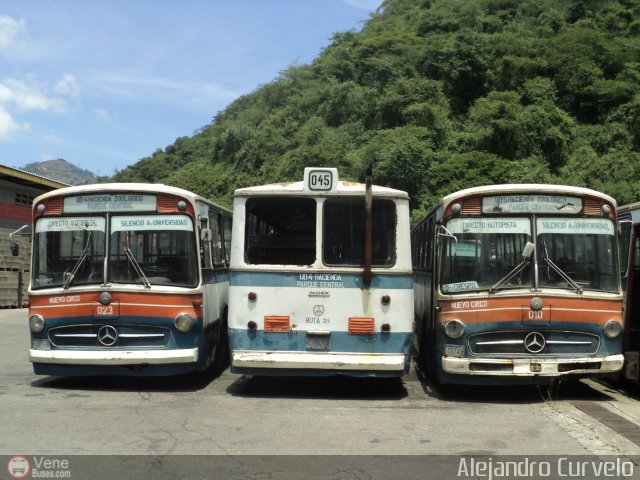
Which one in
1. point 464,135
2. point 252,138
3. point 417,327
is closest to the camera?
point 417,327

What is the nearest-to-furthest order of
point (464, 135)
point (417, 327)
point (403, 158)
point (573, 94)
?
point (417, 327) < point (403, 158) < point (464, 135) < point (573, 94)

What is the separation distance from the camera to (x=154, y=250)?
927cm

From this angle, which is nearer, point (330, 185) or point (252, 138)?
point (330, 185)

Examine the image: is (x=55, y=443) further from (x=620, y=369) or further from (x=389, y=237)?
(x=620, y=369)

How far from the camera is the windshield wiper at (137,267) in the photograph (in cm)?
906

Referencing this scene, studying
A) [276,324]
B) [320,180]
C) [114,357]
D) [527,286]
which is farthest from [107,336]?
[527,286]

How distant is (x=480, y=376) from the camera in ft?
28.6

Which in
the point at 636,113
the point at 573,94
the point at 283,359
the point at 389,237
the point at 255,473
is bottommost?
the point at 255,473

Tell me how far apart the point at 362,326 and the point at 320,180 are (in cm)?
199

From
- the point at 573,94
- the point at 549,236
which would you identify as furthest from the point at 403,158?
the point at 549,236

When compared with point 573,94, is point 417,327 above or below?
below

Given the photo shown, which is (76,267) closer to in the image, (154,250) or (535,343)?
(154,250)

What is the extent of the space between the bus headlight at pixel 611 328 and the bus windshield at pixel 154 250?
17.7 feet

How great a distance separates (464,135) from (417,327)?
35.7 metres
